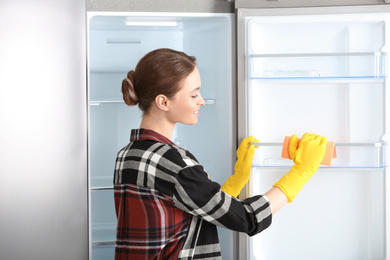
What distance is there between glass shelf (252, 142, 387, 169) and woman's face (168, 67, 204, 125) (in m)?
0.64

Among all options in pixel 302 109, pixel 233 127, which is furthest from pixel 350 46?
pixel 233 127

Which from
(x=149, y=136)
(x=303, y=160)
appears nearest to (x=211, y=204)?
(x=149, y=136)

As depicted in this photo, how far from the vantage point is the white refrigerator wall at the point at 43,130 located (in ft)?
6.58

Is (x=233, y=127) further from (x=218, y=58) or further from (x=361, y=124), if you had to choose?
(x=361, y=124)

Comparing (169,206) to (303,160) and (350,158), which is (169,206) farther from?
(350,158)

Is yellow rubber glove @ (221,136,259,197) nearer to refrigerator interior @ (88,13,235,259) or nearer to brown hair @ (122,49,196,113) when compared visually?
refrigerator interior @ (88,13,235,259)

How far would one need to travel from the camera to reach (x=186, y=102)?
53.1 inches

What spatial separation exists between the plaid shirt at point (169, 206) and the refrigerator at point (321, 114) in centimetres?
69

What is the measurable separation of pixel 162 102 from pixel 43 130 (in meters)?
0.89

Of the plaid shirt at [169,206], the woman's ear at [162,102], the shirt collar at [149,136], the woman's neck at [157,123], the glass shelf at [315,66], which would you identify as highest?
the glass shelf at [315,66]

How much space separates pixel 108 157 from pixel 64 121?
36cm

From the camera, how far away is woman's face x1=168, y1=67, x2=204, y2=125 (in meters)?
1.33

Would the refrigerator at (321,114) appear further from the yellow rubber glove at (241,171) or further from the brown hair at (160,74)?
the brown hair at (160,74)

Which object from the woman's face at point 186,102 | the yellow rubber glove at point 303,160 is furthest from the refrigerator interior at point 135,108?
the woman's face at point 186,102
